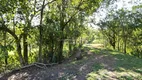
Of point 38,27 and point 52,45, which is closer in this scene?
point 38,27

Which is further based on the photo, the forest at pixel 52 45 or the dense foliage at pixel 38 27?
the dense foliage at pixel 38 27

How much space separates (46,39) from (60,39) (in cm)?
115

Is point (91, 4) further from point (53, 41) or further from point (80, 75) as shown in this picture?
point (80, 75)

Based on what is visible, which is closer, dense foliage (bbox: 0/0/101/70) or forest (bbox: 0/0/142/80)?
forest (bbox: 0/0/142/80)

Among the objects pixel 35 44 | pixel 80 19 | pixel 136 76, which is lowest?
pixel 136 76

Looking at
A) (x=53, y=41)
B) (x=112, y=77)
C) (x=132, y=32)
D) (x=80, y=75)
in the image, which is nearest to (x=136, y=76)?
(x=112, y=77)

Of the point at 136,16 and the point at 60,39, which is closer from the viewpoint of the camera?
the point at 60,39

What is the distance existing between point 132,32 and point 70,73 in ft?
68.4

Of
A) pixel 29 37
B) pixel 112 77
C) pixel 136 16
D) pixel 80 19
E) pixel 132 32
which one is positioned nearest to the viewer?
pixel 112 77

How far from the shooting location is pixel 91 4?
1474cm

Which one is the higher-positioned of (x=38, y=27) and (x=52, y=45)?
(x=38, y=27)

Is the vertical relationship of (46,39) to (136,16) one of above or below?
below

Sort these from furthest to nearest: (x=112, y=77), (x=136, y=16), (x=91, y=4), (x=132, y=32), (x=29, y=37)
A: (x=132, y=32), (x=136, y=16), (x=91, y=4), (x=29, y=37), (x=112, y=77)

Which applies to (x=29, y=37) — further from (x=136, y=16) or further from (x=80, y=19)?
(x=136, y=16)
